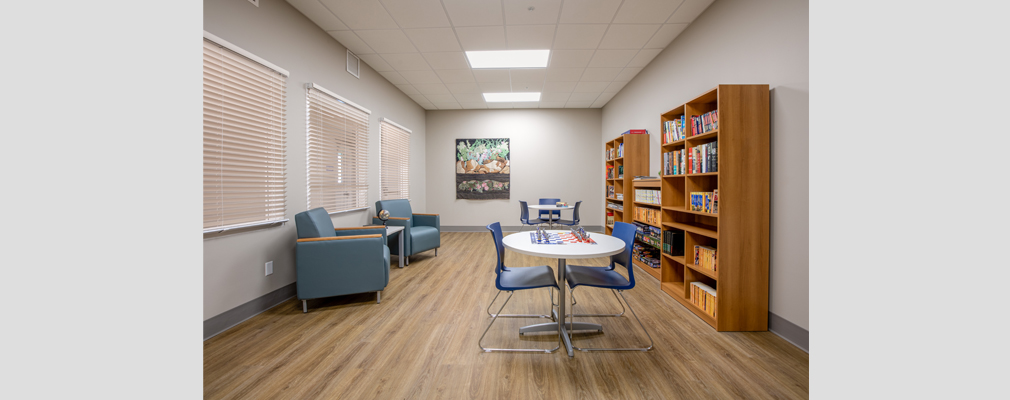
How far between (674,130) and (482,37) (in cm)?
243

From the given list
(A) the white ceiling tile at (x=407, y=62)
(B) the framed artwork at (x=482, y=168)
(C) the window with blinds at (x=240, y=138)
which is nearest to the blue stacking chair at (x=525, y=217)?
(B) the framed artwork at (x=482, y=168)

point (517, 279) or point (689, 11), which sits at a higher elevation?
point (689, 11)

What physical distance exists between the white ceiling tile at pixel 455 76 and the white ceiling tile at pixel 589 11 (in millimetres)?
1950

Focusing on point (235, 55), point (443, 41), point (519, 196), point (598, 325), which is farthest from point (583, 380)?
point (519, 196)

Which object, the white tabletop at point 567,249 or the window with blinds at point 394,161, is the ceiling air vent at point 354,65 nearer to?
the window with blinds at point 394,161

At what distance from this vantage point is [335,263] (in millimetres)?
2803

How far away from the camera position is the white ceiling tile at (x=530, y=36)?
3.57m

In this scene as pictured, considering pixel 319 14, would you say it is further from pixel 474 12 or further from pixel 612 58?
pixel 612 58

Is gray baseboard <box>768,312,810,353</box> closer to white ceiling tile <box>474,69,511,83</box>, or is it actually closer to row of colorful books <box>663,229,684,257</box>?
row of colorful books <box>663,229,684,257</box>

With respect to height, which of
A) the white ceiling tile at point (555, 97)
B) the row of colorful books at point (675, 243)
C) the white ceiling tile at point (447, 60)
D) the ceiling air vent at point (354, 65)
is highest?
the white ceiling tile at point (555, 97)

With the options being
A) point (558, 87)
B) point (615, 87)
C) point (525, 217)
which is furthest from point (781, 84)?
point (525, 217)

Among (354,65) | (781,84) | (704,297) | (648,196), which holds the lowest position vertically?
(704,297)

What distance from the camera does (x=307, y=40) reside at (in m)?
3.34

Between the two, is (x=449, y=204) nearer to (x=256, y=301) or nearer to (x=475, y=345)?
(x=256, y=301)
